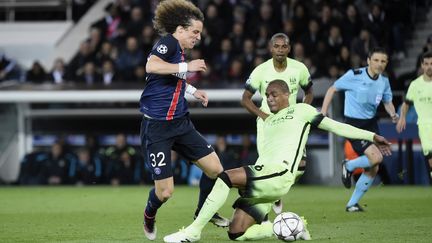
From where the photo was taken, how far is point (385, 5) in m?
22.3

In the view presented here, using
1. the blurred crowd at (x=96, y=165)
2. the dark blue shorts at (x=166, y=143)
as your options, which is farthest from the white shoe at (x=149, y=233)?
the blurred crowd at (x=96, y=165)

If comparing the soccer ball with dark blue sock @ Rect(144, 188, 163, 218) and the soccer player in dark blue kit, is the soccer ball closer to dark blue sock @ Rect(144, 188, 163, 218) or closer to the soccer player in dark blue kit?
the soccer player in dark blue kit

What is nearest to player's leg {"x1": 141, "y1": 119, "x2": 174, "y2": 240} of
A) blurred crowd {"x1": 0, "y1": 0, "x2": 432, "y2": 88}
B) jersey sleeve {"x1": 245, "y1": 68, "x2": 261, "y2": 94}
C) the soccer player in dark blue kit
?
the soccer player in dark blue kit

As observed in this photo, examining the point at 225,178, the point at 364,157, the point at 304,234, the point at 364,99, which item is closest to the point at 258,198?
the point at 225,178

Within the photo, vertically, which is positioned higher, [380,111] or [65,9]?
[65,9]

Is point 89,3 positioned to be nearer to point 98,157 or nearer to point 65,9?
point 65,9

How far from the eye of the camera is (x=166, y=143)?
9.57m

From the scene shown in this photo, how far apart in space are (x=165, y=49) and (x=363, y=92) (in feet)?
16.0

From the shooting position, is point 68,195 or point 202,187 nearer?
→ point 202,187

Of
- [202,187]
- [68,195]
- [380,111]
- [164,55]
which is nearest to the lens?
[164,55]

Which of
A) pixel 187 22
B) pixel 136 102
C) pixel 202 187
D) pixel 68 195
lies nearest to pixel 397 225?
pixel 202 187

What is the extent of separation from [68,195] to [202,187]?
7719mm

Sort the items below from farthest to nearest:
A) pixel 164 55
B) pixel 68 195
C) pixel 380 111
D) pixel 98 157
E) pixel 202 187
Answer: pixel 98 157
pixel 380 111
pixel 68 195
pixel 202 187
pixel 164 55

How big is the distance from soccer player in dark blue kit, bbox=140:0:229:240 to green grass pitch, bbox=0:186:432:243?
683 mm
